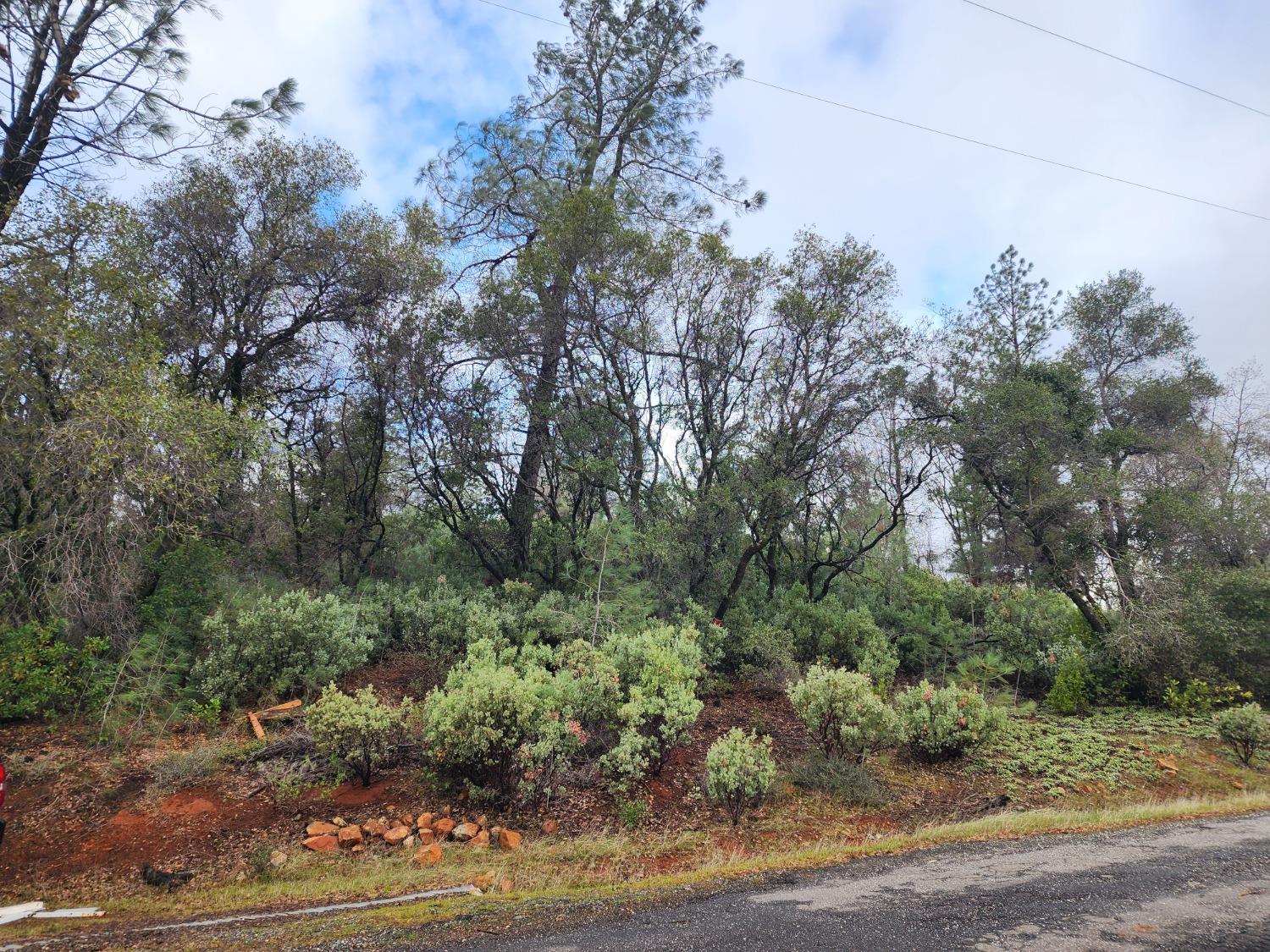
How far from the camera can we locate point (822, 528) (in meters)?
13.7

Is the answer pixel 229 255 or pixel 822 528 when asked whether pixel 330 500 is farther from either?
pixel 822 528

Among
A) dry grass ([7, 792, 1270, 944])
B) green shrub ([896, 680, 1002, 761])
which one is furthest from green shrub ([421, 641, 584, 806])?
green shrub ([896, 680, 1002, 761])

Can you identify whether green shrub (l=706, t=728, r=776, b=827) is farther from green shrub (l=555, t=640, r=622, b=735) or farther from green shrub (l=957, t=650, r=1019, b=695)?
green shrub (l=957, t=650, r=1019, b=695)

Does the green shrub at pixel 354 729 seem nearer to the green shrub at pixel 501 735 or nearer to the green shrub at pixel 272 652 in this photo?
the green shrub at pixel 501 735

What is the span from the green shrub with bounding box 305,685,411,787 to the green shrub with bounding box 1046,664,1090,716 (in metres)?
10.2

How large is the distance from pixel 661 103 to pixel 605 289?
6.22 metres

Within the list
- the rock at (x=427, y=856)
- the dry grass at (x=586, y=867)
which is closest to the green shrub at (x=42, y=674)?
the dry grass at (x=586, y=867)

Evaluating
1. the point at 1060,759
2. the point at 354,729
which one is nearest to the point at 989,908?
the point at 354,729

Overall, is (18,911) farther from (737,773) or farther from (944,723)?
(944,723)

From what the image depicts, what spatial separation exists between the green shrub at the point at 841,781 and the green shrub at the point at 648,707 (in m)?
1.34

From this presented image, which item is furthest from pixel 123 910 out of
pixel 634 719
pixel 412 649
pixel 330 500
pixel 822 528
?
pixel 822 528

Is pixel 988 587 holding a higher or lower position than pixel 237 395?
lower

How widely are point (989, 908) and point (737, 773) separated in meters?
2.30

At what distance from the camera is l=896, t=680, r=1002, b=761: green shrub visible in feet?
23.9
